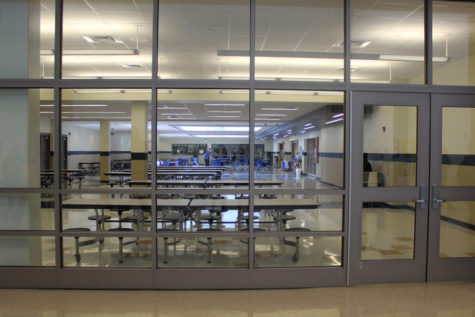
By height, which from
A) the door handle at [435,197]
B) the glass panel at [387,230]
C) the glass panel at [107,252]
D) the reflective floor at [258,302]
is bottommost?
the reflective floor at [258,302]

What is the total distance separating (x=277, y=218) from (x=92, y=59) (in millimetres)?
4164

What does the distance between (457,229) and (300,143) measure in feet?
9.56

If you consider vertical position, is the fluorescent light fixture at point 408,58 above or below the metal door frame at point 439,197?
above

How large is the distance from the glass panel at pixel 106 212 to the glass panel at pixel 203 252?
0.36 metres

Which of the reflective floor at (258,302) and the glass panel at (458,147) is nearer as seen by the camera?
the reflective floor at (258,302)

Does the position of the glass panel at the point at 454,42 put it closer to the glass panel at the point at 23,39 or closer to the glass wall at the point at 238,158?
the glass wall at the point at 238,158

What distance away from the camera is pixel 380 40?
4.09 meters

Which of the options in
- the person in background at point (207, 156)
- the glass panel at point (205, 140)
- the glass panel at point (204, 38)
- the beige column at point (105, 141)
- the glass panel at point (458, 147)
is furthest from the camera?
the beige column at point (105, 141)

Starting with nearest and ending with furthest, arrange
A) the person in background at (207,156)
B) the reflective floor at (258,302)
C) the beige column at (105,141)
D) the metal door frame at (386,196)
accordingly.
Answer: the reflective floor at (258,302) < the metal door frame at (386,196) < the person in background at (207,156) < the beige column at (105,141)

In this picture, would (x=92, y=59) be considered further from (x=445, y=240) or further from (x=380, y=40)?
(x=445, y=240)

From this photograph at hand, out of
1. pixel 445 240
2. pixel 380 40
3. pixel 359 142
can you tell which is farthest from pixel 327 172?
pixel 380 40

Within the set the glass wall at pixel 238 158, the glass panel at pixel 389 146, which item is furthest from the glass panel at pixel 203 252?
the glass panel at pixel 389 146

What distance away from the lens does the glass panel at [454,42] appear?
327 centimetres

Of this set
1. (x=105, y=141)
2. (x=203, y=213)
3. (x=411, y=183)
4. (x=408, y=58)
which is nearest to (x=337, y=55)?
(x=408, y=58)
